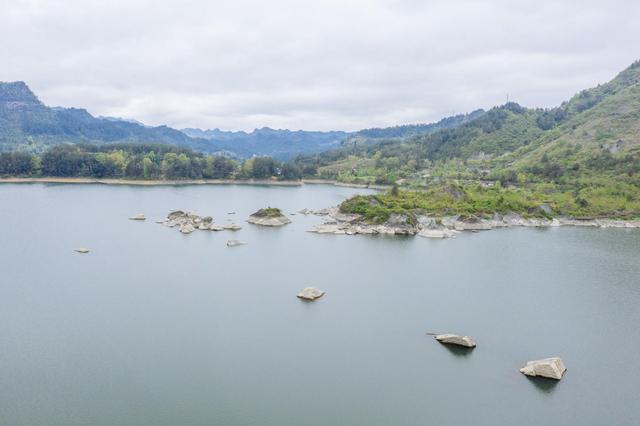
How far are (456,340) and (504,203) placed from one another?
149 feet

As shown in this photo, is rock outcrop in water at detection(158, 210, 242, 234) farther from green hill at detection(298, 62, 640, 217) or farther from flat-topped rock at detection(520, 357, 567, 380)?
flat-topped rock at detection(520, 357, 567, 380)

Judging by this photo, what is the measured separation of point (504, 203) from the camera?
64562 millimetres

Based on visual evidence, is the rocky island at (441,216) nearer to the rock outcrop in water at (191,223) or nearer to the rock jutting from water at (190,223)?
the rock outcrop in water at (191,223)

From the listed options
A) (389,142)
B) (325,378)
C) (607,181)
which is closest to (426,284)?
(325,378)

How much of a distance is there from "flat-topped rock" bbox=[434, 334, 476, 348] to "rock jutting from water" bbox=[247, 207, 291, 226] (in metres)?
37.4

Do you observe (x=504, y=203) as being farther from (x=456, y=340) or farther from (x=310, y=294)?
(x=456, y=340)

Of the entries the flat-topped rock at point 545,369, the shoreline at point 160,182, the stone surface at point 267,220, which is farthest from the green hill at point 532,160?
the flat-topped rock at point 545,369

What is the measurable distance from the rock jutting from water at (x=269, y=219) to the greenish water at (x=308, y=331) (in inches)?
419

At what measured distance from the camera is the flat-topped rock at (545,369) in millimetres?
20812

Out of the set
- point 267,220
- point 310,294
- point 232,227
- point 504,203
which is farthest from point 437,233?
point 310,294

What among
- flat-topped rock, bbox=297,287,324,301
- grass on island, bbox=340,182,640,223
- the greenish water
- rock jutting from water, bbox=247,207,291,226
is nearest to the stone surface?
rock jutting from water, bbox=247,207,291,226

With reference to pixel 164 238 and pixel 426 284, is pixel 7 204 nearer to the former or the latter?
pixel 164 238

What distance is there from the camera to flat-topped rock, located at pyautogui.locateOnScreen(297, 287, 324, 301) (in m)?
30.8

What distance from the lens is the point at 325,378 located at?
20.2m
